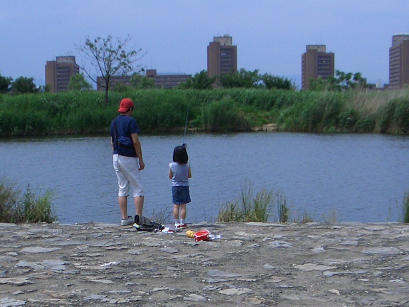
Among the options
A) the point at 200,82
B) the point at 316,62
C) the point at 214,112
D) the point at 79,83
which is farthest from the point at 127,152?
the point at 316,62

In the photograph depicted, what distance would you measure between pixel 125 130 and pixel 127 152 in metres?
0.32

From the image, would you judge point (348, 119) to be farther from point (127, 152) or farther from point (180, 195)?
point (127, 152)

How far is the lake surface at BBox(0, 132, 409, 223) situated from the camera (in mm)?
15320

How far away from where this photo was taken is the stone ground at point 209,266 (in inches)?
236

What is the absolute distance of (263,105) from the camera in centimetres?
5094

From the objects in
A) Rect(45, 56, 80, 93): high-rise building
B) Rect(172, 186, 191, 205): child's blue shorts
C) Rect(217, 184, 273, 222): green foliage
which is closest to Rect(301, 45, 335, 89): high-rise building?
Rect(45, 56, 80, 93): high-rise building

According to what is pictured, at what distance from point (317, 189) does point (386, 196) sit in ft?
6.49

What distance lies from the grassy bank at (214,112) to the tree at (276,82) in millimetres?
15335

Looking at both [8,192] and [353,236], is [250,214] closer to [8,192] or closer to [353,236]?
[353,236]

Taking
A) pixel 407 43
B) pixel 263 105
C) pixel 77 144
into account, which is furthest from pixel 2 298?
pixel 407 43

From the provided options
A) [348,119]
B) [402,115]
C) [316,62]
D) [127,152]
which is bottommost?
[127,152]

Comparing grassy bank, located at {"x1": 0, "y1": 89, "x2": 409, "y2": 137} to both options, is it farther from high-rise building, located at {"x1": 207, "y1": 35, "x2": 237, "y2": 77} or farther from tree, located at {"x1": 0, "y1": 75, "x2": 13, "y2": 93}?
high-rise building, located at {"x1": 207, "y1": 35, "x2": 237, "y2": 77}

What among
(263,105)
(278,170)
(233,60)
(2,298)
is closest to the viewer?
(2,298)

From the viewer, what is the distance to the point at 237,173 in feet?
71.1
